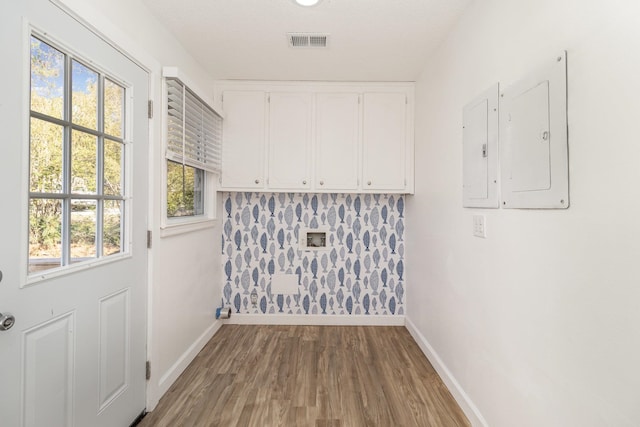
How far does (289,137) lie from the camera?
3133 millimetres

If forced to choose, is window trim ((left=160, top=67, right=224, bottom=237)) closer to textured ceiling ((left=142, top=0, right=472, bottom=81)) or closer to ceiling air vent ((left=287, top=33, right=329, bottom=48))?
textured ceiling ((left=142, top=0, right=472, bottom=81))

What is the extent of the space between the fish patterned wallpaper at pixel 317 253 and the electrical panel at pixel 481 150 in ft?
4.80

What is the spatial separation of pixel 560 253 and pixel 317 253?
2.41m

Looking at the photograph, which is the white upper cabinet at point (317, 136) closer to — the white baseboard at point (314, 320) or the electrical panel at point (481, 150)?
the electrical panel at point (481, 150)

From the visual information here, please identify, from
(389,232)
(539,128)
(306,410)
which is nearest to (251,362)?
(306,410)

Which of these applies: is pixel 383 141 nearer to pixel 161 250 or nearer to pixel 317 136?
pixel 317 136

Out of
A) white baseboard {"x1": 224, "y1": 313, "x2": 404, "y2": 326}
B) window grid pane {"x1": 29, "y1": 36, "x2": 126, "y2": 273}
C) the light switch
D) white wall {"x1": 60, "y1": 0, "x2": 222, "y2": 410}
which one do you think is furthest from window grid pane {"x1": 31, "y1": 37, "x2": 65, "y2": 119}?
white baseboard {"x1": 224, "y1": 313, "x2": 404, "y2": 326}

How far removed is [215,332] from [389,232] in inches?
76.4

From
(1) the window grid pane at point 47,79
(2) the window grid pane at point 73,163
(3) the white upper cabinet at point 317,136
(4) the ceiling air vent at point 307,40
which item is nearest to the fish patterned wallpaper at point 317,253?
(3) the white upper cabinet at point 317,136

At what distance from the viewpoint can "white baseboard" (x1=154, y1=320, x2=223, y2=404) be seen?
82.9 inches

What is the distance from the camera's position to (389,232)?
3.40m

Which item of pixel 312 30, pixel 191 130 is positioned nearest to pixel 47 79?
pixel 191 130

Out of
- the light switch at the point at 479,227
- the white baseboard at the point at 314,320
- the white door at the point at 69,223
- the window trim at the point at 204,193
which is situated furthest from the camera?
the white baseboard at the point at 314,320

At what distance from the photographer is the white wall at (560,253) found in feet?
3.06
